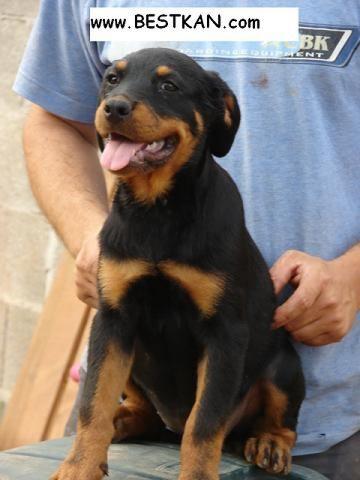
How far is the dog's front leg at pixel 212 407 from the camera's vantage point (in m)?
2.22

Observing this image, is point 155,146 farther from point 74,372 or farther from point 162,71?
point 74,372

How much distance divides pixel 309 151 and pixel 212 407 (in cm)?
70

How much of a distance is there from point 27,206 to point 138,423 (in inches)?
87.8

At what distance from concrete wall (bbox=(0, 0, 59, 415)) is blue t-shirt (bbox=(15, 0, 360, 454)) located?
6.99 feet

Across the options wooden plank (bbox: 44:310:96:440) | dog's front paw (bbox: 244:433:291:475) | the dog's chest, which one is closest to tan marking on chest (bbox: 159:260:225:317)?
the dog's chest

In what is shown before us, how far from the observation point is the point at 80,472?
2221 mm

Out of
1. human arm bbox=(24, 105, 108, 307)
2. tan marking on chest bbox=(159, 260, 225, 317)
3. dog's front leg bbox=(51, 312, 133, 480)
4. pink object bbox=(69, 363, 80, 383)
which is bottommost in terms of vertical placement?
pink object bbox=(69, 363, 80, 383)

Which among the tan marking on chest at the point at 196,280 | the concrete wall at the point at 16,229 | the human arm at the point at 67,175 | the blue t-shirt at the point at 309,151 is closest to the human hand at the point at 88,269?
the human arm at the point at 67,175

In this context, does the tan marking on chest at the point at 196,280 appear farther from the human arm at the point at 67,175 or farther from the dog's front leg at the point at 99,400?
the human arm at the point at 67,175

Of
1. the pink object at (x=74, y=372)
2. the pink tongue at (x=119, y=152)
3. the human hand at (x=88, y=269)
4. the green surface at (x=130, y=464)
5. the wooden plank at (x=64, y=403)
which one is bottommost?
the wooden plank at (x=64, y=403)

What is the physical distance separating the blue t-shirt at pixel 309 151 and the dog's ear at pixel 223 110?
0.75 ft

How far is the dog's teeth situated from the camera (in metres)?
2.25

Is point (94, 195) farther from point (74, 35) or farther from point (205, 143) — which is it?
point (205, 143)

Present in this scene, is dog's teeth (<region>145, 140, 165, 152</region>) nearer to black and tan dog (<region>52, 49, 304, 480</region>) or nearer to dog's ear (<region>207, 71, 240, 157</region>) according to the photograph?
black and tan dog (<region>52, 49, 304, 480</region>)
